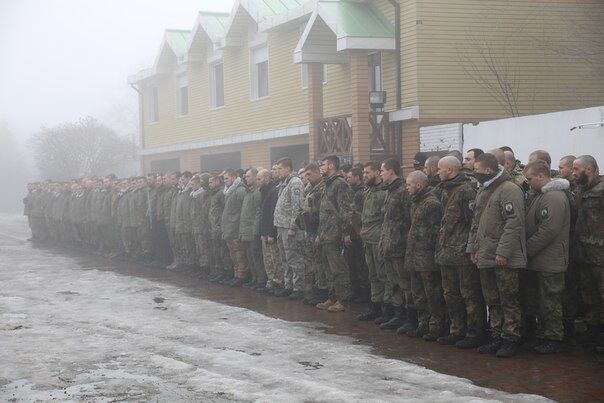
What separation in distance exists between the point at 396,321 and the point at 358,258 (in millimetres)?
2207

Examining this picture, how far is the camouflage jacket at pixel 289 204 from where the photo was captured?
516 inches

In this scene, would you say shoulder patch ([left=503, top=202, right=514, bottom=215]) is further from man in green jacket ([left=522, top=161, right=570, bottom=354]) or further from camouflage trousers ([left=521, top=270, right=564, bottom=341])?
camouflage trousers ([left=521, top=270, right=564, bottom=341])

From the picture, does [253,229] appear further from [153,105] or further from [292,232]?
[153,105]

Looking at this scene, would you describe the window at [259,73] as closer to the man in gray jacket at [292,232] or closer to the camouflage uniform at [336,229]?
the man in gray jacket at [292,232]

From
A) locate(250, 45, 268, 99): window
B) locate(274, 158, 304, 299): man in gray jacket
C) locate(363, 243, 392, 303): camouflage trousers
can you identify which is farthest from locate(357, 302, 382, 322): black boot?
locate(250, 45, 268, 99): window

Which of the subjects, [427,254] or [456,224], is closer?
[456,224]

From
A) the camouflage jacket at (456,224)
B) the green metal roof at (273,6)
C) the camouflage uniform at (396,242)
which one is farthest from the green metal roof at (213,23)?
the camouflage jacket at (456,224)

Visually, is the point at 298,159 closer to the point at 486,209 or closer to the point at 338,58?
the point at 338,58

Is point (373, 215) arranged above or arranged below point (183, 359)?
above

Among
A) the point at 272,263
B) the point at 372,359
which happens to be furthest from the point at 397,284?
the point at 272,263

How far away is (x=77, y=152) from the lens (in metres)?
52.5

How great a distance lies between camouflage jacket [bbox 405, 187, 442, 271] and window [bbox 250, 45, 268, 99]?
52.5 feet

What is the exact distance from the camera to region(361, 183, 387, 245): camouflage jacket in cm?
1091

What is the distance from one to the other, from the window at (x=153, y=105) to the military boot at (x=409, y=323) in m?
25.1
